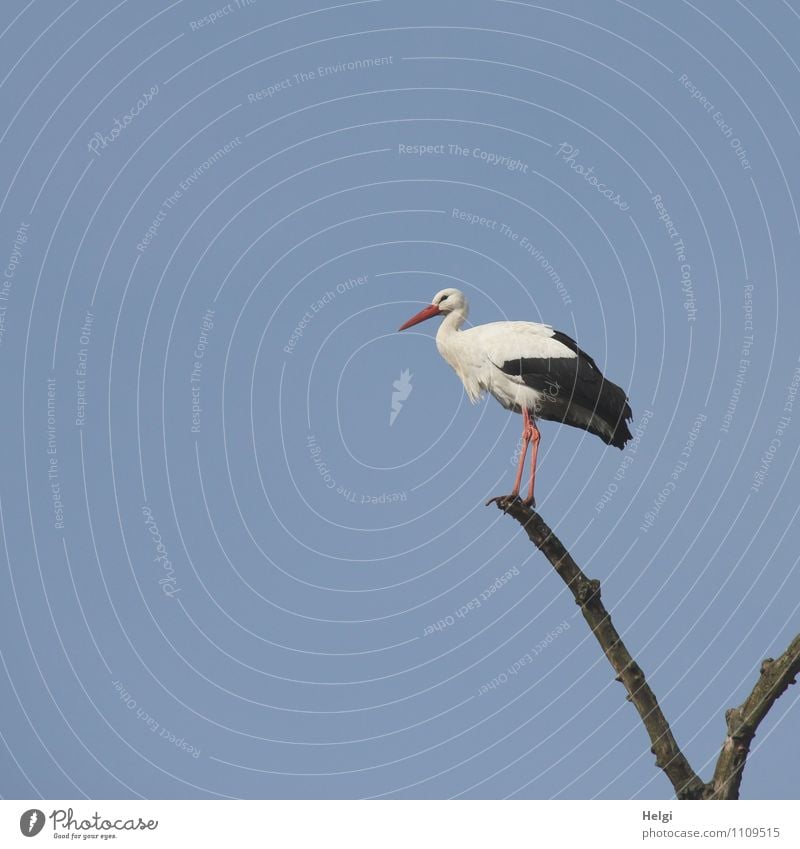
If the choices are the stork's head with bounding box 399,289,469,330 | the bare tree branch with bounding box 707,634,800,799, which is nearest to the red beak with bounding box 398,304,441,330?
the stork's head with bounding box 399,289,469,330

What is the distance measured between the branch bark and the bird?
349 centimetres

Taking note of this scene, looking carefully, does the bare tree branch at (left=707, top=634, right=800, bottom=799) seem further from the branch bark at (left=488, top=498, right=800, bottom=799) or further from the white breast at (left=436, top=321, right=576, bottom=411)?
the white breast at (left=436, top=321, right=576, bottom=411)

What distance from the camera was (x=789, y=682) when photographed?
43.6 feet

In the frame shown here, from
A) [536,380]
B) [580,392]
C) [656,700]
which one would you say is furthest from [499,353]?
[656,700]

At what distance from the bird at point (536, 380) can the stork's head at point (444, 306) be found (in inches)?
31.1

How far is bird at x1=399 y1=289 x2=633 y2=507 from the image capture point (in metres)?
18.7

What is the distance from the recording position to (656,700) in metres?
14.3

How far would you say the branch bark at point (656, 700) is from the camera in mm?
13320

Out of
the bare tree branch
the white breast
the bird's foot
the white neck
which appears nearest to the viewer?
the bare tree branch

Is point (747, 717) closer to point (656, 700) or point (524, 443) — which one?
point (656, 700)

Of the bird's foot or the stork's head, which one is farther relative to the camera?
the stork's head
